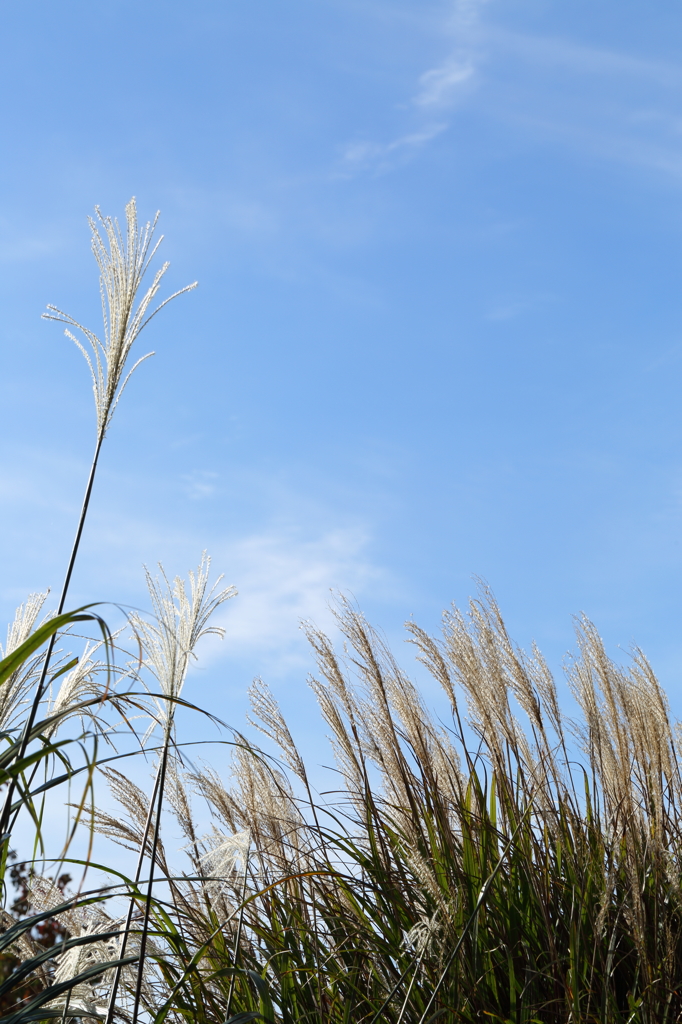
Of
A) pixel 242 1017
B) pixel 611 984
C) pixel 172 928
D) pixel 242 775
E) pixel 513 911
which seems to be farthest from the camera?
pixel 242 775

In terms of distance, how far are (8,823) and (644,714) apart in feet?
7.30

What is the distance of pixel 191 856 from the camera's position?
3195 millimetres

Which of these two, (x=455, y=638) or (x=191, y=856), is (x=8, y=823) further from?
(x=455, y=638)

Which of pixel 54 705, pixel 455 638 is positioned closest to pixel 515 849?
pixel 455 638

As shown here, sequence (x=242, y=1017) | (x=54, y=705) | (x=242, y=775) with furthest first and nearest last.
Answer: (x=242, y=775) < (x=54, y=705) < (x=242, y=1017)

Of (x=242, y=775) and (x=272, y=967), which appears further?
(x=242, y=775)

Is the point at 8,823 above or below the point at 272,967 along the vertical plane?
above

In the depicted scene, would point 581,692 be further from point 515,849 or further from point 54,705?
point 54,705

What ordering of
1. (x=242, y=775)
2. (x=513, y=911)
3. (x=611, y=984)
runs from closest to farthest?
(x=611, y=984) < (x=513, y=911) < (x=242, y=775)

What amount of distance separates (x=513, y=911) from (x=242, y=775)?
3.75 ft

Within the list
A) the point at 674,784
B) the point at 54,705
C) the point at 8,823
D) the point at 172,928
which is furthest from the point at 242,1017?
the point at 674,784

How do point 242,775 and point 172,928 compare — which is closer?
point 172,928

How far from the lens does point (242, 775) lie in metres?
3.34

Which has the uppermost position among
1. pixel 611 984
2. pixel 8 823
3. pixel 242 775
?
pixel 242 775
